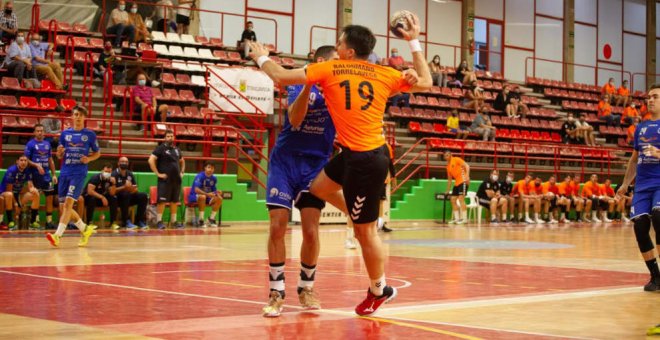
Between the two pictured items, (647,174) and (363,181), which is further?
(647,174)

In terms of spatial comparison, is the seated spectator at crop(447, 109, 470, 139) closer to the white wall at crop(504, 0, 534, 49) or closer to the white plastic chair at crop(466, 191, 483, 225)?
the white plastic chair at crop(466, 191, 483, 225)

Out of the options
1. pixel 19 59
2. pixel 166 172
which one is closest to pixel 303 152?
pixel 166 172

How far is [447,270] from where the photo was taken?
35.0 feet

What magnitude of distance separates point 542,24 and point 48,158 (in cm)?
2855

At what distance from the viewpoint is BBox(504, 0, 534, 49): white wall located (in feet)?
135

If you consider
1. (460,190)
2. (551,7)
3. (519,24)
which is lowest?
(460,190)

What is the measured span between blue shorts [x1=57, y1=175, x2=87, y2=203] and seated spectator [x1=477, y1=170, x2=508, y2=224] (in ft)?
52.7

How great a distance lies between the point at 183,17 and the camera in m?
29.5

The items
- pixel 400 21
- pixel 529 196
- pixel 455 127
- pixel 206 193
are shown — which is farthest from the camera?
pixel 455 127

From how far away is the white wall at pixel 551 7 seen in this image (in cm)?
4197

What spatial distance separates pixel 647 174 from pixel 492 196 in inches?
742

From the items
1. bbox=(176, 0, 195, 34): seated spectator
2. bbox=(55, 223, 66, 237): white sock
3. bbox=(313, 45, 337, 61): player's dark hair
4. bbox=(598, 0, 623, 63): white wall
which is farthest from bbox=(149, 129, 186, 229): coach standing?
bbox=(598, 0, 623, 63): white wall

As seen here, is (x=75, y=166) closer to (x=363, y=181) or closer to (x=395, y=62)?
(x=363, y=181)

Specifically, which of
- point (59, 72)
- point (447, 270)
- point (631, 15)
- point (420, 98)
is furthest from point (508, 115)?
point (447, 270)
